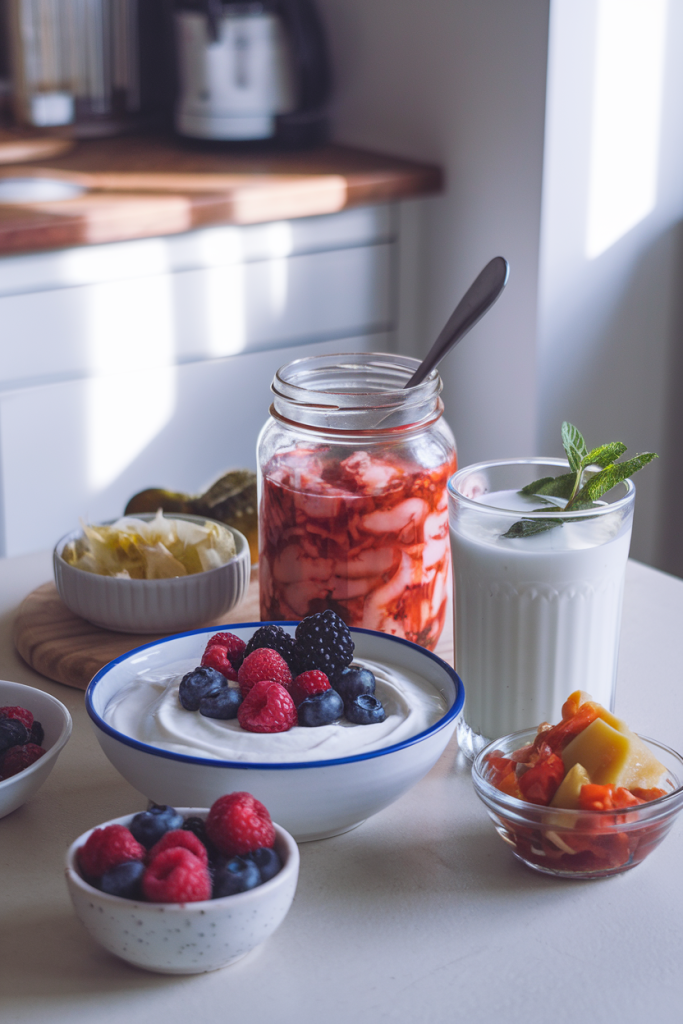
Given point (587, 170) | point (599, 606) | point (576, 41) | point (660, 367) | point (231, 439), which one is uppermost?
point (576, 41)

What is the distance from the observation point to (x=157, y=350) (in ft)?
7.20

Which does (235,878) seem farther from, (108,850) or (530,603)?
(530,603)

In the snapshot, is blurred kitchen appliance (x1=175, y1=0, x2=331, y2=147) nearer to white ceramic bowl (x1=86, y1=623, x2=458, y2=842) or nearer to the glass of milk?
the glass of milk

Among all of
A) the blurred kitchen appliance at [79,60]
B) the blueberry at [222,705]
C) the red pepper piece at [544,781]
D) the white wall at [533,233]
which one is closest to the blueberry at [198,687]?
the blueberry at [222,705]

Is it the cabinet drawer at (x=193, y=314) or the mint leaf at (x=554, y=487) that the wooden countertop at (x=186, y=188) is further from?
the mint leaf at (x=554, y=487)

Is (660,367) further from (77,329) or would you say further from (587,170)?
(77,329)

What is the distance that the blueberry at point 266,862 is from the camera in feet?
2.00

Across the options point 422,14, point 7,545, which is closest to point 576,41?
point 422,14

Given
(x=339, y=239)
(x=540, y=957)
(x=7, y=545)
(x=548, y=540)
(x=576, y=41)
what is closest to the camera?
(x=540, y=957)

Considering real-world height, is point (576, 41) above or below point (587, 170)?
above

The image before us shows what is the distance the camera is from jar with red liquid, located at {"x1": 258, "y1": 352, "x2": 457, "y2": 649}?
913mm

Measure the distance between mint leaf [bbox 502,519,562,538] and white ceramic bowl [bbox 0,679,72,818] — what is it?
34cm

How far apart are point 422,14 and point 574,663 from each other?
1793 mm

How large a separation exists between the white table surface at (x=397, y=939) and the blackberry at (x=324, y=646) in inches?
4.7
